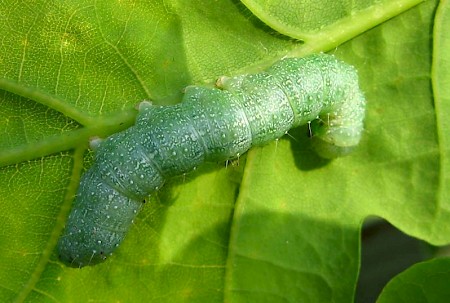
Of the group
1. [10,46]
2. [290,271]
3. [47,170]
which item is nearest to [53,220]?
[47,170]

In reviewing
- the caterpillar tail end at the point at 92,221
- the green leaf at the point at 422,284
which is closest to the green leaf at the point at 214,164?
the caterpillar tail end at the point at 92,221

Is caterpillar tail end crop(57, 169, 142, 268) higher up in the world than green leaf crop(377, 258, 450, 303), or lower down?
higher up

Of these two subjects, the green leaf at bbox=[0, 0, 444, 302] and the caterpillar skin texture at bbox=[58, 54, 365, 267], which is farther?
the green leaf at bbox=[0, 0, 444, 302]

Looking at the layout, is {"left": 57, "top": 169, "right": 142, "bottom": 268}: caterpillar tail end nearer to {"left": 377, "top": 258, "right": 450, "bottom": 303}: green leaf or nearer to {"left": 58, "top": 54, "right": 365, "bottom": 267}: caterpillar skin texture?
{"left": 58, "top": 54, "right": 365, "bottom": 267}: caterpillar skin texture

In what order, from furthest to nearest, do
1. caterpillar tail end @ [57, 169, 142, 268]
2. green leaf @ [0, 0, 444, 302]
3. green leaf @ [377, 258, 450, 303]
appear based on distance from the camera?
green leaf @ [377, 258, 450, 303]
green leaf @ [0, 0, 444, 302]
caterpillar tail end @ [57, 169, 142, 268]

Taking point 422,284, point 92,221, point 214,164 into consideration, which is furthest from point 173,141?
point 422,284

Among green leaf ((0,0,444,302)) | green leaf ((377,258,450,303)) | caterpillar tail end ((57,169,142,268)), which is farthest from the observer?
green leaf ((377,258,450,303))

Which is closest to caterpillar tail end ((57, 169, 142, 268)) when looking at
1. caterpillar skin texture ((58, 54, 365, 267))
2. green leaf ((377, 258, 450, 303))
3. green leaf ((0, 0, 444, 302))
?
caterpillar skin texture ((58, 54, 365, 267))
